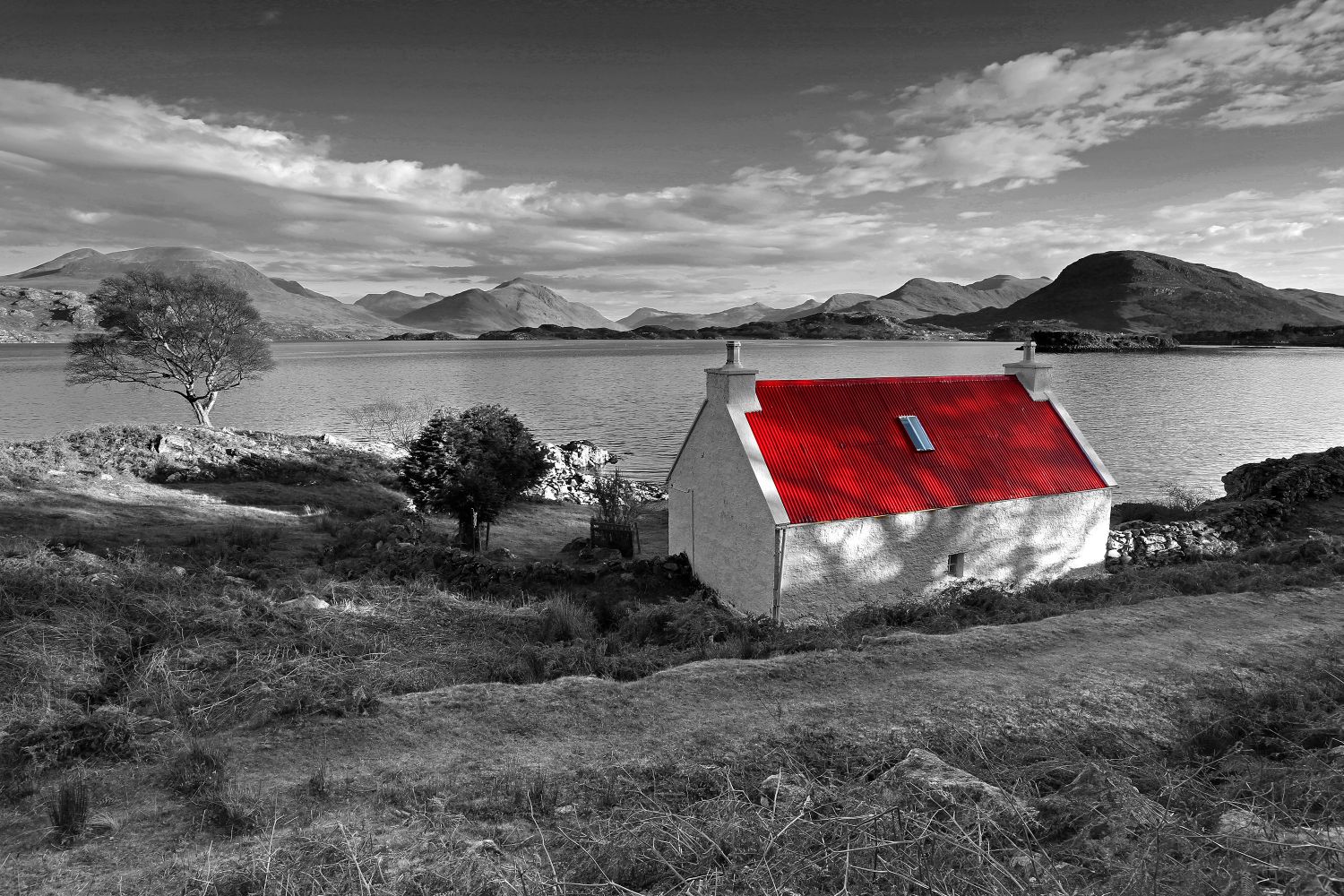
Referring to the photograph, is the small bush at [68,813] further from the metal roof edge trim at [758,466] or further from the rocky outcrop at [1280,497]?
the rocky outcrop at [1280,497]

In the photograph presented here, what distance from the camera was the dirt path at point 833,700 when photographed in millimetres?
8258

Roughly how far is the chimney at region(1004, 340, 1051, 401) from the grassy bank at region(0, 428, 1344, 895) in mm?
8113

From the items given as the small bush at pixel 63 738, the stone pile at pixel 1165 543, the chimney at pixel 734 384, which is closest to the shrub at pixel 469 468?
the chimney at pixel 734 384

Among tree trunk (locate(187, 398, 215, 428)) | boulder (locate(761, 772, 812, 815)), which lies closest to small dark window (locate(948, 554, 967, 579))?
boulder (locate(761, 772, 812, 815))

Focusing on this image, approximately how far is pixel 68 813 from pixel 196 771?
1.09m

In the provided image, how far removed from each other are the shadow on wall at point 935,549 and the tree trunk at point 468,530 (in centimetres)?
1354

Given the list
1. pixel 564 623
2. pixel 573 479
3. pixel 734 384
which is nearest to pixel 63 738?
pixel 564 623

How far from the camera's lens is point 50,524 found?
68.5ft

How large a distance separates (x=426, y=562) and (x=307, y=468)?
19.8 metres

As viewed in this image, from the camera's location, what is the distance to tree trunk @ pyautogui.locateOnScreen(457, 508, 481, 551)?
2575 cm

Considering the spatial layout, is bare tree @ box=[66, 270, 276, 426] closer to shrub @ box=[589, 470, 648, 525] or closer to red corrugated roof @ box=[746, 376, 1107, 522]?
shrub @ box=[589, 470, 648, 525]

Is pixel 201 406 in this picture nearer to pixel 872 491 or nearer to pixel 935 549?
pixel 872 491

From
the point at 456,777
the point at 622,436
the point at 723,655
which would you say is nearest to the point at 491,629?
the point at 723,655

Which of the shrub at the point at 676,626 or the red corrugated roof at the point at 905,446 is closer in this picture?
the shrub at the point at 676,626
